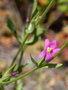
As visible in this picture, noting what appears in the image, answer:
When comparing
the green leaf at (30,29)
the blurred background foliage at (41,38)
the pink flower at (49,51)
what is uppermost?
the green leaf at (30,29)

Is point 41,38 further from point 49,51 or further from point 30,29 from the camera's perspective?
point 49,51

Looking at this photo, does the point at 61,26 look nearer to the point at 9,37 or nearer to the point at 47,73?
the point at 9,37

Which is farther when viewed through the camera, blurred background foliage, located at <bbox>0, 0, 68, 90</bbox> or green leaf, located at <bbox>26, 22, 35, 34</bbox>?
blurred background foliage, located at <bbox>0, 0, 68, 90</bbox>

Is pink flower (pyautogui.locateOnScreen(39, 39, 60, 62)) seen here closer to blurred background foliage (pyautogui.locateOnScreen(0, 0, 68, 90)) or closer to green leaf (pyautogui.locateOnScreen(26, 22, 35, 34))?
green leaf (pyautogui.locateOnScreen(26, 22, 35, 34))

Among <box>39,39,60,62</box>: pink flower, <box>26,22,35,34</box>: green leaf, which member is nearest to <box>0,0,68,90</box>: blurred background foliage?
<box>26,22,35,34</box>: green leaf

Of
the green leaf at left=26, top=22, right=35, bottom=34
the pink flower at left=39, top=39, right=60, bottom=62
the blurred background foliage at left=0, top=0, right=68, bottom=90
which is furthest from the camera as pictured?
the blurred background foliage at left=0, top=0, right=68, bottom=90

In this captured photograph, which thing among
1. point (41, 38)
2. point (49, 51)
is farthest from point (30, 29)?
point (41, 38)

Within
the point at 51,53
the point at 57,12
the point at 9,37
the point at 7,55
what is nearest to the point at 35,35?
the point at 51,53

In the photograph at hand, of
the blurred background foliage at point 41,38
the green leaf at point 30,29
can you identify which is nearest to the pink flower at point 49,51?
the green leaf at point 30,29

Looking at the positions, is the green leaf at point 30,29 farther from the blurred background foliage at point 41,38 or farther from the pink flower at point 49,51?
the blurred background foliage at point 41,38

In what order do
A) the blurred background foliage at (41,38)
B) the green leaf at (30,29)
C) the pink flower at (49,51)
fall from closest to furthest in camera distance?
the pink flower at (49,51)
the green leaf at (30,29)
the blurred background foliage at (41,38)

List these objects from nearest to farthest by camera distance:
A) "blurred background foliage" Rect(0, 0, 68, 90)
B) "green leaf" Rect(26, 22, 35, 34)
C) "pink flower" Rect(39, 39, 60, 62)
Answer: "pink flower" Rect(39, 39, 60, 62), "green leaf" Rect(26, 22, 35, 34), "blurred background foliage" Rect(0, 0, 68, 90)
